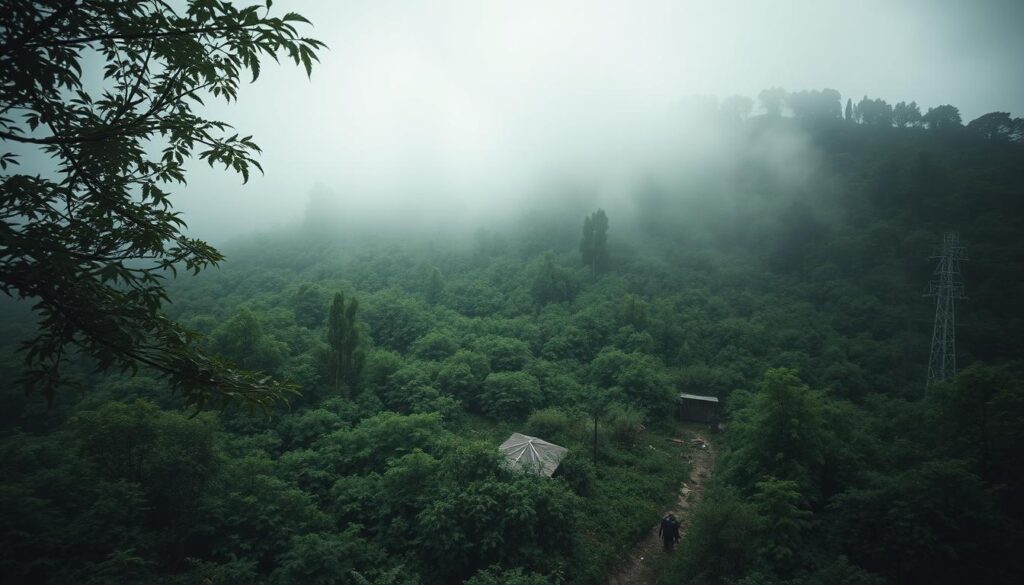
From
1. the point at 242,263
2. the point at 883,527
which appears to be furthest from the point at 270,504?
the point at 242,263

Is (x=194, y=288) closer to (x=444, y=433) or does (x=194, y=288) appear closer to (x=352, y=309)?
(x=352, y=309)

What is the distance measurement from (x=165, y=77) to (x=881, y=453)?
19935 mm

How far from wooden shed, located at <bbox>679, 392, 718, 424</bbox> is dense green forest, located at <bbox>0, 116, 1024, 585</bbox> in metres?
0.98

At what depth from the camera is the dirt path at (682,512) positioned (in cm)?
1238

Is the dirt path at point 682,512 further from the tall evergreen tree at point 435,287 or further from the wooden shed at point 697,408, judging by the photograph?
the tall evergreen tree at point 435,287

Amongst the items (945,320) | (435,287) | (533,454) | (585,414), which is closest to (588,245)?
(435,287)

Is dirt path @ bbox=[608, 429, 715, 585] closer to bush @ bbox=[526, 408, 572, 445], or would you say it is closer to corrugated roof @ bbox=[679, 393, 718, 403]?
corrugated roof @ bbox=[679, 393, 718, 403]

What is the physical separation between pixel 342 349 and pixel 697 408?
22291 millimetres

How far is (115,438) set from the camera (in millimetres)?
11664

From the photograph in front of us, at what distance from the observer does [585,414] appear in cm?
2277

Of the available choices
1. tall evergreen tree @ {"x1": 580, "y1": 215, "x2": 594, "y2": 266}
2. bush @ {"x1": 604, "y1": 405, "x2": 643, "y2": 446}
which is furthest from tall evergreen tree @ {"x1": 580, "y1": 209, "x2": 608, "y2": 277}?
bush @ {"x1": 604, "y1": 405, "x2": 643, "y2": 446}

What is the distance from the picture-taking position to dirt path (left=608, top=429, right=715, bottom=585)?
12.4 m

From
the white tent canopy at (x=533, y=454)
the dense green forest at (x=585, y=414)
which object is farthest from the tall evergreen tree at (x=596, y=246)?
the white tent canopy at (x=533, y=454)

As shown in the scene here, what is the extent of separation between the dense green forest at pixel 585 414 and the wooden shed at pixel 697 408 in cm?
98
